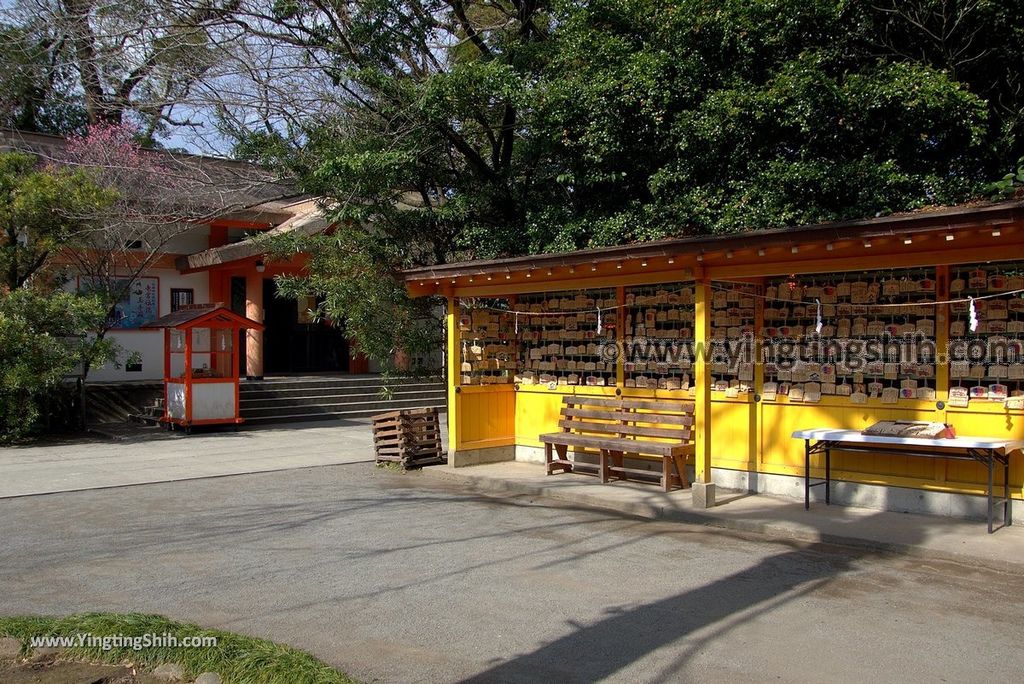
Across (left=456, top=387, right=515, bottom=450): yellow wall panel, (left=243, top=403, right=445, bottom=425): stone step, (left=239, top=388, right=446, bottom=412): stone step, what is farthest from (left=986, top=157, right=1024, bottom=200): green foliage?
(left=239, top=388, right=446, bottom=412): stone step

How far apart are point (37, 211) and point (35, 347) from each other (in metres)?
2.48

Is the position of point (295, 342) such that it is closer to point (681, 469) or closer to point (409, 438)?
point (409, 438)

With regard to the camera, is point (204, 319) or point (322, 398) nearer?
point (204, 319)

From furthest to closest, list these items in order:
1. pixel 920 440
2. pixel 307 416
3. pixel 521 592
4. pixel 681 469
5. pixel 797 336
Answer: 1. pixel 307 416
2. pixel 681 469
3. pixel 797 336
4. pixel 920 440
5. pixel 521 592

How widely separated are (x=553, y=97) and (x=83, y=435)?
11015 millimetres

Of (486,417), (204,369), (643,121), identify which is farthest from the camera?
(204,369)

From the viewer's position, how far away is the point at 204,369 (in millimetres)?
17297

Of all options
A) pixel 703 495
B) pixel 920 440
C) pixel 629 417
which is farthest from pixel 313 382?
pixel 920 440

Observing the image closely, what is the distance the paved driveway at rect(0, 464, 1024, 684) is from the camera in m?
4.80

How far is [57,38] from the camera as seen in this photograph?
1661 centimetres

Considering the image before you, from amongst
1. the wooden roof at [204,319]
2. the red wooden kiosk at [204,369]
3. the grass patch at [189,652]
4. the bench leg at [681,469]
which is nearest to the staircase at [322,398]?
the red wooden kiosk at [204,369]

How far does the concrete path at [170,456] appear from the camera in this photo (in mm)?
11422

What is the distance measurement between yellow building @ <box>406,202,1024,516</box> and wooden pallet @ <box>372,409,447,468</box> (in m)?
0.53

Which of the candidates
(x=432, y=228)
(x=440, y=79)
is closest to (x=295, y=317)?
(x=432, y=228)
